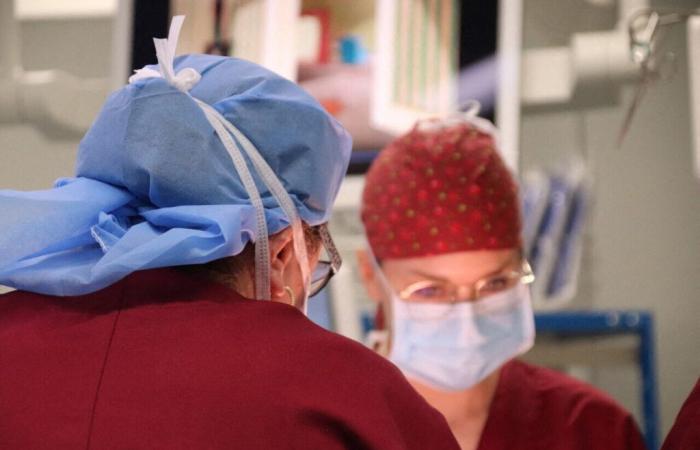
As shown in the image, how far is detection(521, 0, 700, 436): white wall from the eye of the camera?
299cm

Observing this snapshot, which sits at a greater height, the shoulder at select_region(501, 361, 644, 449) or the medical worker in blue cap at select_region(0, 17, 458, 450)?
the medical worker in blue cap at select_region(0, 17, 458, 450)

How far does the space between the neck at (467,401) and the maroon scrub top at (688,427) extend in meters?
0.58

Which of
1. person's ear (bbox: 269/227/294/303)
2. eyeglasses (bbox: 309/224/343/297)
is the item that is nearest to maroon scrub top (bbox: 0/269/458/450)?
person's ear (bbox: 269/227/294/303)

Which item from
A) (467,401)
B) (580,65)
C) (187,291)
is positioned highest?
(580,65)

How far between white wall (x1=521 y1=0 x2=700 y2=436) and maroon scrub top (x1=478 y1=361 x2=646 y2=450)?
1.29 metres

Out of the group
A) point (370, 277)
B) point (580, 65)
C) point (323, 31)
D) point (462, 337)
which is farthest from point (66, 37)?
point (462, 337)

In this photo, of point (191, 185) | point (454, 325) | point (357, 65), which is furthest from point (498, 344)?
point (357, 65)

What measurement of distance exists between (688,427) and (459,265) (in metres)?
0.69

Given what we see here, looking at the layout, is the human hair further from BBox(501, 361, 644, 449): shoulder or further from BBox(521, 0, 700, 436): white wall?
BBox(521, 0, 700, 436): white wall

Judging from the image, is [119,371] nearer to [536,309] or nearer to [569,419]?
[569,419]

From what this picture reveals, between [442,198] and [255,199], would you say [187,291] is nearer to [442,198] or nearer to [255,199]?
[255,199]

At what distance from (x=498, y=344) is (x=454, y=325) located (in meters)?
0.09

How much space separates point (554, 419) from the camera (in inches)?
66.9

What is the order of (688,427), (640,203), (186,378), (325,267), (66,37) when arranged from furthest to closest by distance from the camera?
(66,37)
(640,203)
(325,267)
(688,427)
(186,378)
